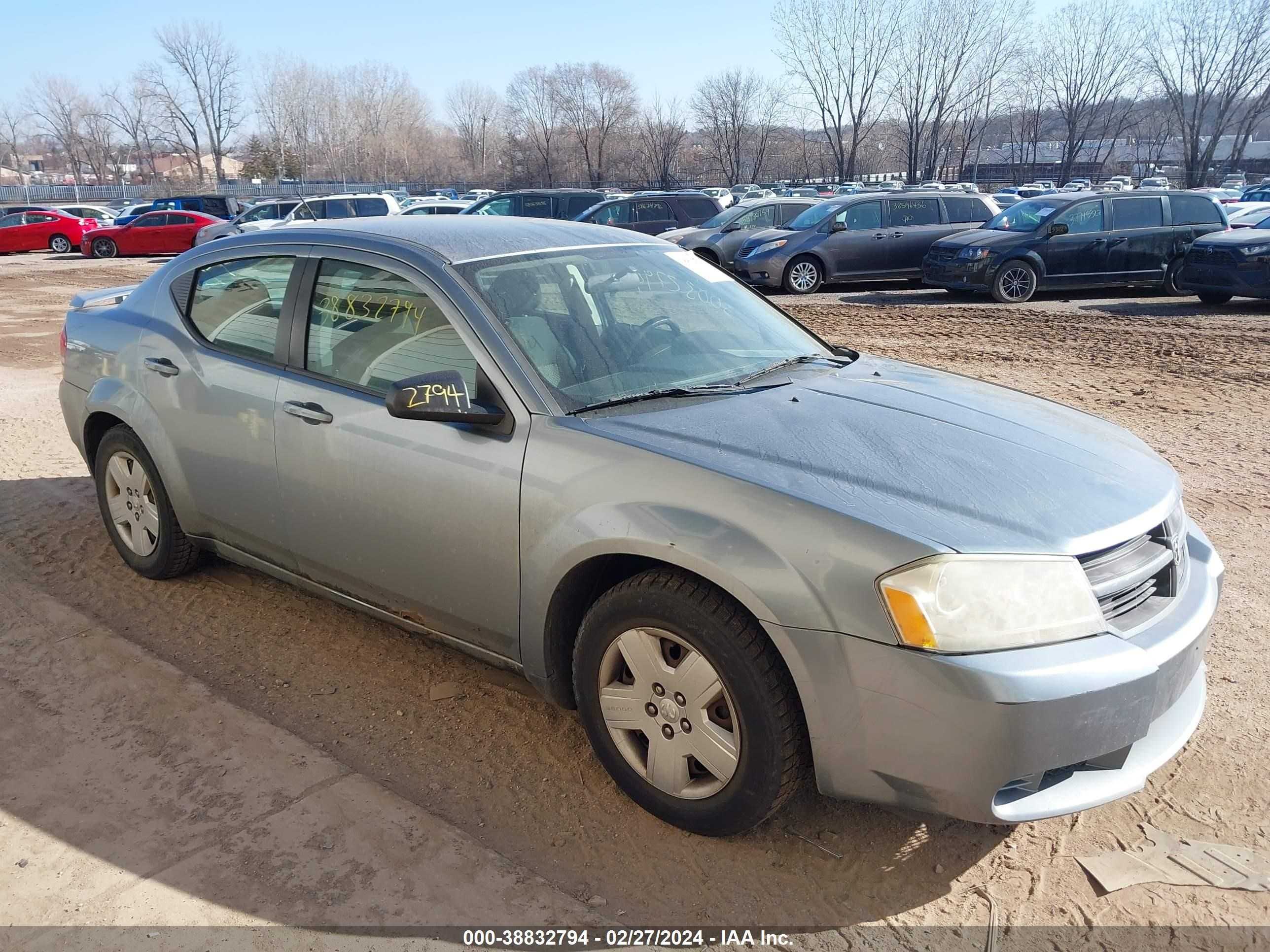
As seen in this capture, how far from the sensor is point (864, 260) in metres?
16.6

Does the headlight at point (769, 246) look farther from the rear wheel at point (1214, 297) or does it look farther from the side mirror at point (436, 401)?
the side mirror at point (436, 401)

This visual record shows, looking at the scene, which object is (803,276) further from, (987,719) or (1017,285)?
(987,719)

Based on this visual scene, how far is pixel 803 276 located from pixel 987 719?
14.9 meters

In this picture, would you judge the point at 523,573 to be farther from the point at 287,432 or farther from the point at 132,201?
the point at 132,201

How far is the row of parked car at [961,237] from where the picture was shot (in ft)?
47.8

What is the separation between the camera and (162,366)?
4.14m

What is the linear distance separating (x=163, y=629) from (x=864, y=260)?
14429 millimetres

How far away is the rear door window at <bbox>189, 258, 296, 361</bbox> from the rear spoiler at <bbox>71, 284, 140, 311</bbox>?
860 millimetres

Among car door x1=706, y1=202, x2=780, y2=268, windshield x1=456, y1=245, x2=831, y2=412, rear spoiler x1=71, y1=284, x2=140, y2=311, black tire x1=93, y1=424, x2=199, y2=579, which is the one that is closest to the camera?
windshield x1=456, y1=245, x2=831, y2=412

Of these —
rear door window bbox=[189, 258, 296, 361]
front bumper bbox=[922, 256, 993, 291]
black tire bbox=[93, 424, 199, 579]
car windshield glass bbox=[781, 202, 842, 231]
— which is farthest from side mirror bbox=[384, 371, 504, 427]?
car windshield glass bbox=[781, 202, 842, 231]

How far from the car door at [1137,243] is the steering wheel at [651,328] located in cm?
1344

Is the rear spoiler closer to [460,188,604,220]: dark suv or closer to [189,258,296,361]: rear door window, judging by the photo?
[189,258,296,361]: rear door window

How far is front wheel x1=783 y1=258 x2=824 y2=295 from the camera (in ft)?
53.8

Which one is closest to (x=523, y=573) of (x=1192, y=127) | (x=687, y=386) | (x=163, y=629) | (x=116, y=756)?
(x=687, y=386)
